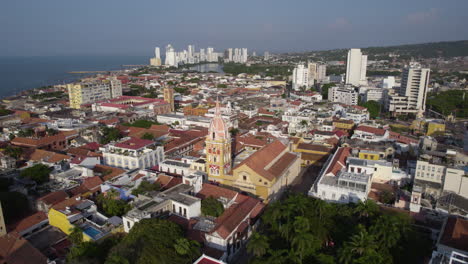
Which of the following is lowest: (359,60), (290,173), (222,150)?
(290,173)

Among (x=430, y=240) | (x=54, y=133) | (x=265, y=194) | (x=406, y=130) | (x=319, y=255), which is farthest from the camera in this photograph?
(x=406, y=130)

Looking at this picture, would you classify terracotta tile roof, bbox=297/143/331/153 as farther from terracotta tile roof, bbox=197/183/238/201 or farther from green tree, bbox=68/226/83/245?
green tree, bbox=68/226/83/245

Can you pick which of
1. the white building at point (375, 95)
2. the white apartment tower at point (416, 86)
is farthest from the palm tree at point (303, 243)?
the white building at point (375, 95)

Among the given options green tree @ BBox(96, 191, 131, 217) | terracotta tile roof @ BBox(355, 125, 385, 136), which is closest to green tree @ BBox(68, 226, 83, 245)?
green tree @ BBox(96, 191, 131, 217)

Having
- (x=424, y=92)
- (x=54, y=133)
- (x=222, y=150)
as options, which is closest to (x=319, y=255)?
(x=222, y=150)

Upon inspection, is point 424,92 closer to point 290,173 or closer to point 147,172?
point 290,173

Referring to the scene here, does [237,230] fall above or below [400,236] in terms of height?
below

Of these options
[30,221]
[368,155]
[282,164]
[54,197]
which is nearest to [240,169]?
[282,164]
